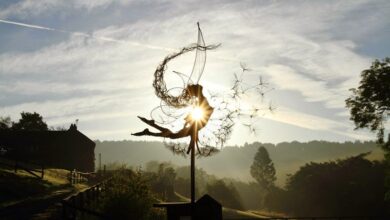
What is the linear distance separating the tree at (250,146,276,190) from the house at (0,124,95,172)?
233 ft

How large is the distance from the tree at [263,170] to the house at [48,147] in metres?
71.1

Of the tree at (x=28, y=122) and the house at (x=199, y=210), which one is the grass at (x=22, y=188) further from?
the tree at (x=28, y=122)

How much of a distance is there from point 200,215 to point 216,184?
93.2 meters

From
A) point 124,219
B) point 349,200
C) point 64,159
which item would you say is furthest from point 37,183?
point 349,200

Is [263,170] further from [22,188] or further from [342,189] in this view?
[22,188]

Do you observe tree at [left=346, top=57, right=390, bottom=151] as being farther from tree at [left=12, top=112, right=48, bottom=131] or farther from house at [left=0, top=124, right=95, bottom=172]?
tree at [left=12, top=112, right=48, bottom=131]

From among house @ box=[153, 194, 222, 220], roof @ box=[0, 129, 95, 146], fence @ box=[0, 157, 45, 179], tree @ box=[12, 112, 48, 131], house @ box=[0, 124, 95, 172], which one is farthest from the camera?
tree @ box=[12, 112, 48, 131]

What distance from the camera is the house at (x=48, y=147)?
66.8 meters

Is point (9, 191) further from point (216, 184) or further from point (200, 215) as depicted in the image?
point (216, 184)

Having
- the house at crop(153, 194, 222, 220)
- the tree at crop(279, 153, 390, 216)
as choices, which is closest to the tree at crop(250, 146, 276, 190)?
the tree at crop(279, 153, 390, 216)

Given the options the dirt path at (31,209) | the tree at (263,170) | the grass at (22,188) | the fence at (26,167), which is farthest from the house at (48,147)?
the tree at (263,170)

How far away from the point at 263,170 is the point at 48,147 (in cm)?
7725

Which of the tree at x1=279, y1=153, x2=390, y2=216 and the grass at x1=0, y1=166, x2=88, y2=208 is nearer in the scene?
the grass at x1=0, y1=166, x2=88, y2=208

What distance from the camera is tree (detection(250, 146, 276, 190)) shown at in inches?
5007
